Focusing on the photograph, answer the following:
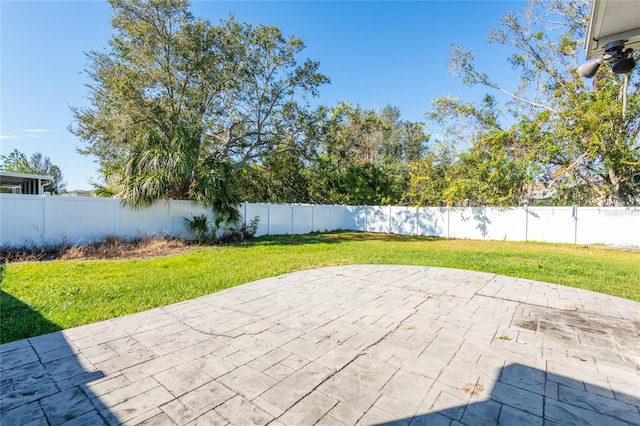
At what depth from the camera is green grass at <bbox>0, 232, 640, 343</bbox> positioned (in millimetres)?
3631

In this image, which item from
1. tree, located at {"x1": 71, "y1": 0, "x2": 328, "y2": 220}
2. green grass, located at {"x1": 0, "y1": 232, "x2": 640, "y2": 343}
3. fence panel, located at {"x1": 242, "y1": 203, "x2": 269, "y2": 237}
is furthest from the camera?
fence panel, located at {"x1": 242, "y1": 203, "x2": 269, "y2": 237}

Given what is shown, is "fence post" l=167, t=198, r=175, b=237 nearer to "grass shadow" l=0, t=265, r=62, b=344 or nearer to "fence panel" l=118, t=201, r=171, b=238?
"fence panel" l=118, t=201, r=171, b=238

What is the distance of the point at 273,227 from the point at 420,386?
12176 millimetres

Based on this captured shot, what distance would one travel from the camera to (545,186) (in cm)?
1391

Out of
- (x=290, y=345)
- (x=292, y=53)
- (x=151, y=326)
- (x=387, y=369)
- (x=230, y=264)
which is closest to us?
(x=387, y=369)

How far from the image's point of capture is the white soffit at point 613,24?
216 cm

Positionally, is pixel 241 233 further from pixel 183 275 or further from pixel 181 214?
pixel 183 275

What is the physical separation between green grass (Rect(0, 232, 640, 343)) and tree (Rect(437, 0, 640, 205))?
4712 mm

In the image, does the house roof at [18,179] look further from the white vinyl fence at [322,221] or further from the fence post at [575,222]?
the fence post at [575,222]

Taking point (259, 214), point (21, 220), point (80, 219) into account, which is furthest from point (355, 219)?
point (21, 220)

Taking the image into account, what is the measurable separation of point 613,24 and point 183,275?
6402 mm

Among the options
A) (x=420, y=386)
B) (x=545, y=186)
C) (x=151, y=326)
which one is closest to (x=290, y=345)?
(x=420, y=386)

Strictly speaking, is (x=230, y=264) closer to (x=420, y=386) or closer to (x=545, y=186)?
(x=420, y=386)

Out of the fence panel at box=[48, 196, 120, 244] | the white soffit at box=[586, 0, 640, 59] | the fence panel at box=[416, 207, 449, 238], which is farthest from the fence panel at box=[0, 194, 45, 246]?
the fence panel at box=[416, 207, 449, 238]
